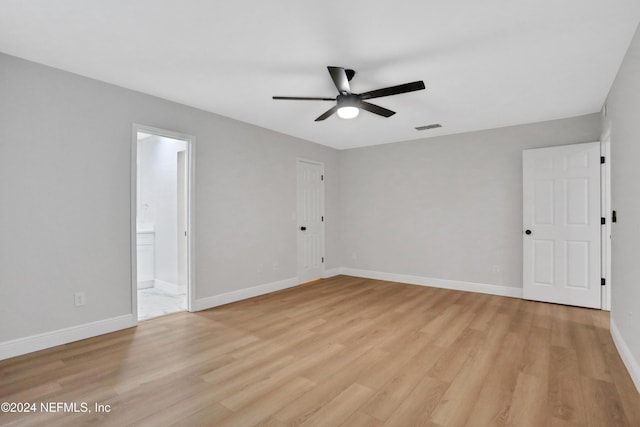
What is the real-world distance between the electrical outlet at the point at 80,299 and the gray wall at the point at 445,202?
448cm

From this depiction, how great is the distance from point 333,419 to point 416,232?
4.20 meters

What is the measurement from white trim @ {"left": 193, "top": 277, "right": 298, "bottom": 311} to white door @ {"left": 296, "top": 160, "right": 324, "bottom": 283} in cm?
39

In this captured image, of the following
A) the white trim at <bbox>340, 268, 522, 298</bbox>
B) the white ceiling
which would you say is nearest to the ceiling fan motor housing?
the white ceiling

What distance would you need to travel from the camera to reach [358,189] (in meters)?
6.38

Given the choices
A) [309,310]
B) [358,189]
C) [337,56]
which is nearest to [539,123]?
[358,189]

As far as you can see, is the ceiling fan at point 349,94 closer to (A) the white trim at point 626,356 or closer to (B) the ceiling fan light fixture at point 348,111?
(B) the ceiling fan light fixture at point 348,111

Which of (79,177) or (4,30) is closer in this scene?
(4,30)

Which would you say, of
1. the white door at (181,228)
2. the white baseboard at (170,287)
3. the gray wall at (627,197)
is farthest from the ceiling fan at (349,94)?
the white baseboard at (170,287)

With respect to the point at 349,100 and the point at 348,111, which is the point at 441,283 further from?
the point at 349,100

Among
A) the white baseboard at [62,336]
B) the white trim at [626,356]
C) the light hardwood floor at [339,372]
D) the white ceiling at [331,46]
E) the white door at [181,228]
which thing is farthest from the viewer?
the white door at [181,228]

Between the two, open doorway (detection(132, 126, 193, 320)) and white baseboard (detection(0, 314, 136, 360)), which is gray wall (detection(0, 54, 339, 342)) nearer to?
white baseboard (detection(0, 314, 136, 360))

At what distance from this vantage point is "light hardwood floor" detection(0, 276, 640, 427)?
76.5 inches

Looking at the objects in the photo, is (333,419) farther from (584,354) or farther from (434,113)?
(434,113)

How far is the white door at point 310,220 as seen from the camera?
5715 mm
